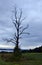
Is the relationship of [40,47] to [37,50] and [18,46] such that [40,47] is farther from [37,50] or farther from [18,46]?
[18,46]

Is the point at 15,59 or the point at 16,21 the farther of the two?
the point at 16,21

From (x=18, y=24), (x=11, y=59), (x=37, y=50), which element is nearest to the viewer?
(x=11, y=59)

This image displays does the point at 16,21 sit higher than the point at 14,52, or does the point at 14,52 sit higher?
the point at 16,21

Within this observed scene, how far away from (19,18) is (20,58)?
775cm

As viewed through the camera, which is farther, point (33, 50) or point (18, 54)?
point (33, 50)

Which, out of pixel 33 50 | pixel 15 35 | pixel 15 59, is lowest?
pixel 33 50

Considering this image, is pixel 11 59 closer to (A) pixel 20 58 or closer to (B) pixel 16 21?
(A) pixel 20 58

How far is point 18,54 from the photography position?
39.1m

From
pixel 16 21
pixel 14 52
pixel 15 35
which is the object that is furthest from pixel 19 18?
pixel 14 52

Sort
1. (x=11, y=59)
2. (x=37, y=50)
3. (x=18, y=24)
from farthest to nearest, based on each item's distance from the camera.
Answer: (x=37, y=50)
(x=18, y=24)
(x=11, y=59)

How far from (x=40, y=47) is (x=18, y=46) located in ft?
63.8

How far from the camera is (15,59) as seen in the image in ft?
127

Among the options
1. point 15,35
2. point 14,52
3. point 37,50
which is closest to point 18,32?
point 15,35

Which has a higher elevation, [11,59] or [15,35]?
[15,35]
